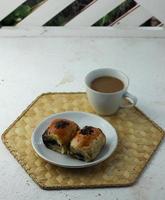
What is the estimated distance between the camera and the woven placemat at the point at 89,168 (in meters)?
0.62

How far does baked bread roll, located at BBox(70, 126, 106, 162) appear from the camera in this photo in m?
0.62

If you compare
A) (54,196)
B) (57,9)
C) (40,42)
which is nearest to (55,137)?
(54,196)

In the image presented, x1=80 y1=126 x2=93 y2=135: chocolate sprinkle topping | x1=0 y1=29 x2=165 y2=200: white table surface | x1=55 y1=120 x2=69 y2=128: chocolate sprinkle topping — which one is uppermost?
x1=55 y1=120 x2=69 y2=128: chocolate sprinkle topping

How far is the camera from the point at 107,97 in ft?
2.31

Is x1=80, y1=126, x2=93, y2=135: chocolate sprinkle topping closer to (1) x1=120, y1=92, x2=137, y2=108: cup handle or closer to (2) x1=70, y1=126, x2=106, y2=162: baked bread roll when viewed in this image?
(2) x1=70, y1=126, x2=106, y2=162: baked bread roll

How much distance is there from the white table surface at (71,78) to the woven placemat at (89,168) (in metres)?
0.01

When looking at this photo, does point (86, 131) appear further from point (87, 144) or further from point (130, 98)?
point (130, 98)

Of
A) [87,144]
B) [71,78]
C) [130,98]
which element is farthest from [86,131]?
[71,78]

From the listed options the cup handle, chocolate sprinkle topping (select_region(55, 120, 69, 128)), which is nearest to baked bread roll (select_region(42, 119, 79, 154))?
chocolate sprinkle topping (select_region(55, 120, 69, 128))

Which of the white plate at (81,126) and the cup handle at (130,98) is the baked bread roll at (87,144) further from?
the cup handle at (130,98)

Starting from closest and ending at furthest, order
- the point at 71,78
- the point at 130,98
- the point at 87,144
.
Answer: the point at 87,144
the point at 130,98
the point at 71,78

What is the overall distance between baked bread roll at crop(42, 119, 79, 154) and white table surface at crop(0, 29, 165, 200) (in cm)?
6

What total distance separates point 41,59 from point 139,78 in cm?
21

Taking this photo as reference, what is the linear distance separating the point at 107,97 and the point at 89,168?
0.42 feet
